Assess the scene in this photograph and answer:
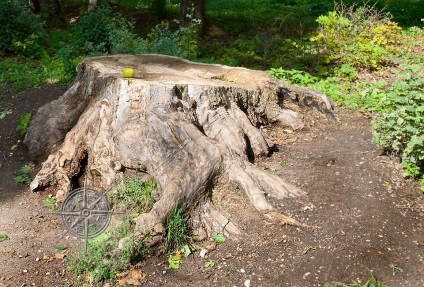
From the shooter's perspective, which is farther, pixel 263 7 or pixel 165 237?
pixel 263 7

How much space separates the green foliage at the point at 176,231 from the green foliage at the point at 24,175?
2115mm

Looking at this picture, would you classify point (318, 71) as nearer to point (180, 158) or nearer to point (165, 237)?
point (180, 158)

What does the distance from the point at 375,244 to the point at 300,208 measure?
0.73 metres

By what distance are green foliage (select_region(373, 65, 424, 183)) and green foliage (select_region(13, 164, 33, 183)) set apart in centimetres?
387

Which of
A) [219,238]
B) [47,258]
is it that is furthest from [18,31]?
[219,238]

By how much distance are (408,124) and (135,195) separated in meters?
2.82

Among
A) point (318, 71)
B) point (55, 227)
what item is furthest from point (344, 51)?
point (55, 227)

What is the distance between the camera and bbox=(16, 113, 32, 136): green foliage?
19.2 ft

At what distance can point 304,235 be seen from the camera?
12.8 ft

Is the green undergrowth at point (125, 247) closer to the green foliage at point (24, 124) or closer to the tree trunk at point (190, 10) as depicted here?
the green foliage at point (24, 124)

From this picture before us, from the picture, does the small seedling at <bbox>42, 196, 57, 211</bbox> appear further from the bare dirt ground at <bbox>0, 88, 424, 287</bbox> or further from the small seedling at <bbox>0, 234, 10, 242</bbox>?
the small seedling at <bbox>0, 234, 10, 242</bbox>

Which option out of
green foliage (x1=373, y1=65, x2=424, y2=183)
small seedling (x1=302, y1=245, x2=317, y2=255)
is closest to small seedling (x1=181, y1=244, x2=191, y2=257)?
small seedling (x1=302, y1=245, x2=317, y2=255)

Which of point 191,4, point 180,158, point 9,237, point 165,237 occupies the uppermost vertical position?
point 191,4

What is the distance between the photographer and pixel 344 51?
27.9ft
